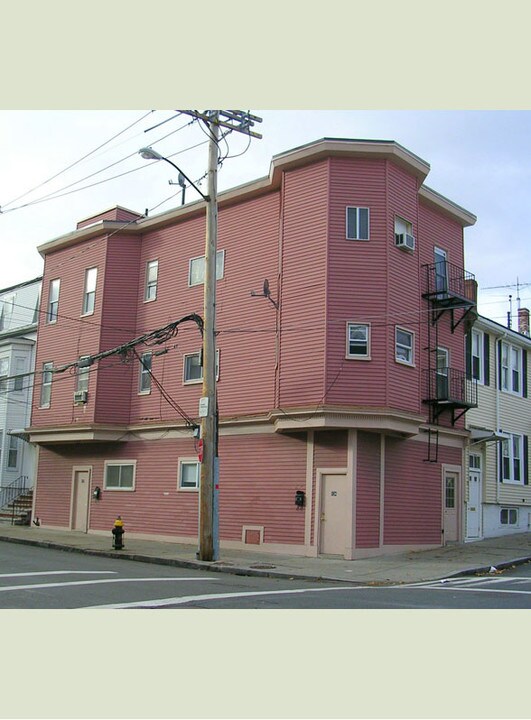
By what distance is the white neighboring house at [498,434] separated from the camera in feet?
87.5

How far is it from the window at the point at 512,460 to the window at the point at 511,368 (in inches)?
74.8

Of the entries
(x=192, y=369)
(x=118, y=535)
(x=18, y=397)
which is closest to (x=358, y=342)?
(x=192, y=369)

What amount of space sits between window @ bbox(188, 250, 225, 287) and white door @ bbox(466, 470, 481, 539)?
10.9 m

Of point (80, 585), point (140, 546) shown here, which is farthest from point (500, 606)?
point (140, 546)

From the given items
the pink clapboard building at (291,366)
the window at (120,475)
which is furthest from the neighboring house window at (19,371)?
the window at (120,475)

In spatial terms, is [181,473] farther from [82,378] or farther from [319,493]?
[319,493]

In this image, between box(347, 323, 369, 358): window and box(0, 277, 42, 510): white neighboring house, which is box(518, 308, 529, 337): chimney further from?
box(0, 277, 42, 510): white neighboring house

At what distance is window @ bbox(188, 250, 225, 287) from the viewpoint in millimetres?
25734

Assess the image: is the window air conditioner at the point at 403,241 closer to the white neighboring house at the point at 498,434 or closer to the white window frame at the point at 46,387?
the white neighboring house at the point at 498,434

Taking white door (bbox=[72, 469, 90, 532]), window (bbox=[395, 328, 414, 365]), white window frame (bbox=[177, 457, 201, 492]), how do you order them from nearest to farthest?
window (bbox=[395, 328, 414, 365]) → white window frame (bbox=[177, 457, 201, 492]) → white door (bbox=[72, 469, 90, 532])

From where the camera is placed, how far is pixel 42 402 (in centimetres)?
3094

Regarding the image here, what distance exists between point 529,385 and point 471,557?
1260 cm

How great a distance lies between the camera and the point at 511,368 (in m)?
30.1

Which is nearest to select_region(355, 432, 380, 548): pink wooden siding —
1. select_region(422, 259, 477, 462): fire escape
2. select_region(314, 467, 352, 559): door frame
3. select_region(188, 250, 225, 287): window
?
select_region(314, 467, 352, 559): door frame
